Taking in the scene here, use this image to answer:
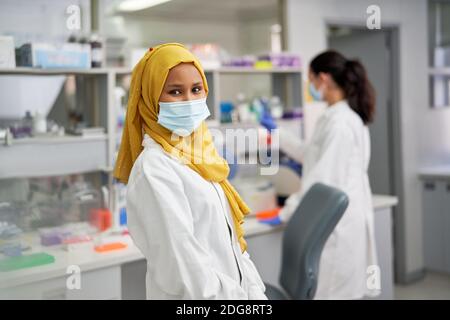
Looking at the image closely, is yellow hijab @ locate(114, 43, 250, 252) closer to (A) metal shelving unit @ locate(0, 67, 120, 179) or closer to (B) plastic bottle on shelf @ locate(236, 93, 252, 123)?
(A) metal shelving unit @ locate(0, 67, 120, 179)

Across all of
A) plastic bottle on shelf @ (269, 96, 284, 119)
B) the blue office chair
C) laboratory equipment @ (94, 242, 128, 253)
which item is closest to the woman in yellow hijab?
the blue office chair

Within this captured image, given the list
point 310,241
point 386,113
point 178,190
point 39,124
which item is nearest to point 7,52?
point 39,124

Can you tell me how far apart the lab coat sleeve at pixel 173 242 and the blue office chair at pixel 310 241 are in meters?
0.88

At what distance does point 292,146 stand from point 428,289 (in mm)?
1857

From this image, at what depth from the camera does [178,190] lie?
1.20 meters

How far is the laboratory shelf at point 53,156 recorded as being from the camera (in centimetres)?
222

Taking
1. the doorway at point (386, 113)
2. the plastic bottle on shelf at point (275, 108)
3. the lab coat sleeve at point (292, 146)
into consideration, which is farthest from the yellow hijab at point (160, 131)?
the doorway at point (386, 113)

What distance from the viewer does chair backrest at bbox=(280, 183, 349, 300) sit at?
79.1 inches

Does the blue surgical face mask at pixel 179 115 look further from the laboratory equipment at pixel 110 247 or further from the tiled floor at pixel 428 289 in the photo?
the tiled floor at pixel 428 289

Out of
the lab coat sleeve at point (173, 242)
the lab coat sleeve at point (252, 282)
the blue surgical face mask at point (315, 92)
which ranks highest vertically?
the blue surgical face mask at point (315, 92)

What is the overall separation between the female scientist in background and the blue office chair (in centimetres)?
34

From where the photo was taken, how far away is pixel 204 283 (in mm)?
1161

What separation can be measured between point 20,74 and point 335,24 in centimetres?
221
